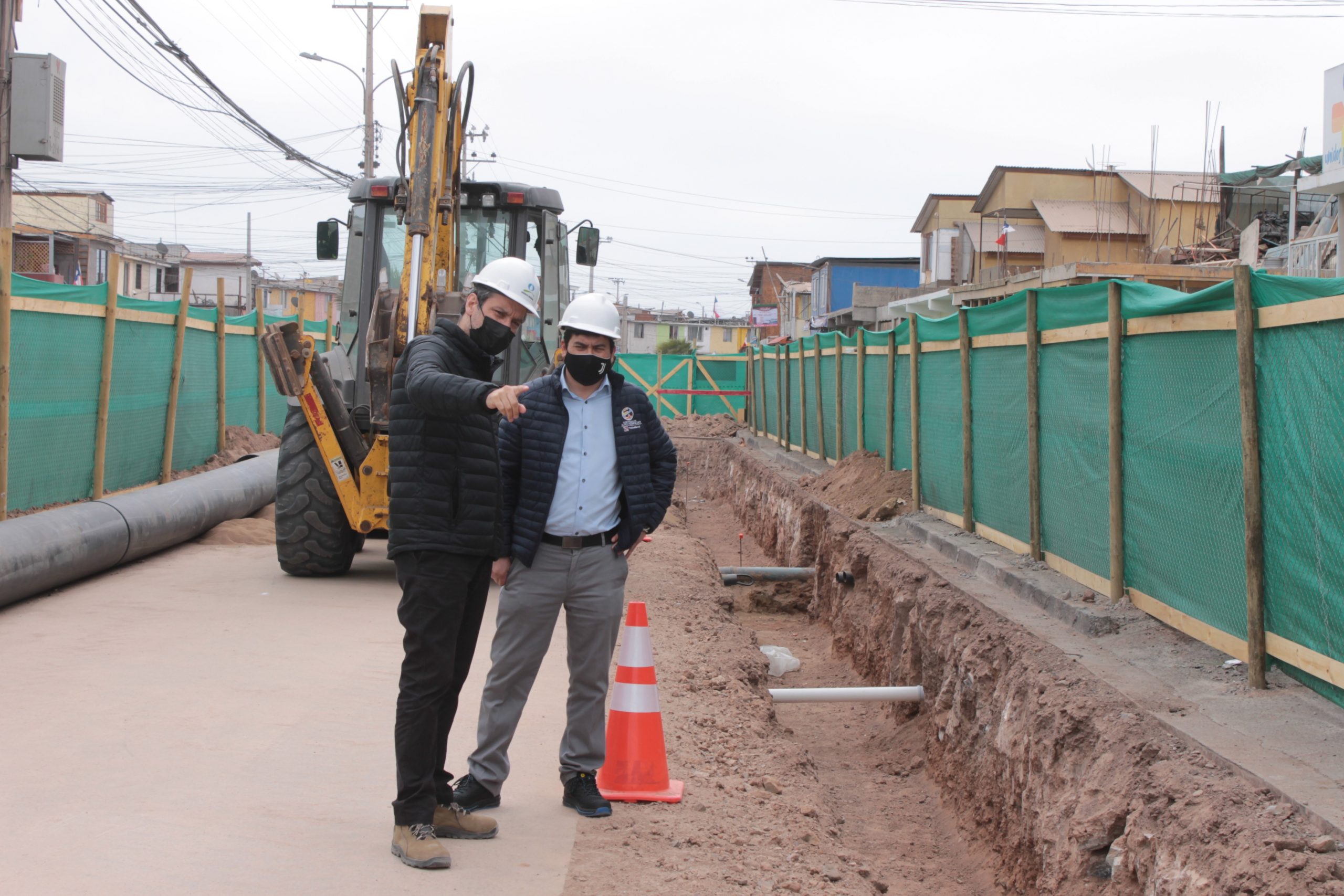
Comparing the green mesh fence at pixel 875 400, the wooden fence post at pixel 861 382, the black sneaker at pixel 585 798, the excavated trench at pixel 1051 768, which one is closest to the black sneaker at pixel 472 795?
the black sneaker at pixel 585 798

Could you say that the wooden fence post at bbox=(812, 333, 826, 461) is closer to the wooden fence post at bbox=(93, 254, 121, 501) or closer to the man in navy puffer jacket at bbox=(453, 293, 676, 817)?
the wooden fence post at bbox=(93, 254, 121, 501)

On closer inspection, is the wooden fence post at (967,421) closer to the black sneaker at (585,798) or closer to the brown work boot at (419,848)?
the black sneaker at (585,798)

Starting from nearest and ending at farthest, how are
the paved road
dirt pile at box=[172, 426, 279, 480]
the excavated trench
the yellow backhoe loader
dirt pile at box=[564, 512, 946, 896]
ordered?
the excavated trench
the paved road
dirt pile at box=[564, 512, 946, 896]
the yellow backhoe loader
dirt pile at box=[172, 426, 279, 480]

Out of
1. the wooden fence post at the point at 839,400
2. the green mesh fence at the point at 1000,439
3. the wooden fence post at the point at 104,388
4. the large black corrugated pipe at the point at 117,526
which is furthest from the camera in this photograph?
the wooden fence post at the point at 839,400

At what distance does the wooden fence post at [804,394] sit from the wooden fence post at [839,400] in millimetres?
3207

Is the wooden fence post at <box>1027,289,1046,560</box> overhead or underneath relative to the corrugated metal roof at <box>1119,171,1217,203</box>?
underneath

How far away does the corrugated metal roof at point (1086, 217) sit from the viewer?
4022cm

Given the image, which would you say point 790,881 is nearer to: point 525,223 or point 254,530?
point 525,223

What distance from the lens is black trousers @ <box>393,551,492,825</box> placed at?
405 centimetres

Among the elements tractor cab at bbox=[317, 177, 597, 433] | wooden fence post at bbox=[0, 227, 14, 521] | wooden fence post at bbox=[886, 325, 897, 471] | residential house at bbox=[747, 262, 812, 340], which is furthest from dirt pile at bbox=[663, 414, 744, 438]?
residential house at bbox=[747, 262, 812, 340]

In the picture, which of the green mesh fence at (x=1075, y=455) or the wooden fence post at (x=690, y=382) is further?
the wooden fence post at (x=690, y=382)

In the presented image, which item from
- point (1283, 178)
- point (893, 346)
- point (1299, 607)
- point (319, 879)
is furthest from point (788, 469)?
point (1283, 178)

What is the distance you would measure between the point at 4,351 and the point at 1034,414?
7.93 meters

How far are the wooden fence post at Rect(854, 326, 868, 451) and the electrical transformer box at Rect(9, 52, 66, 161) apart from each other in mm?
8955
